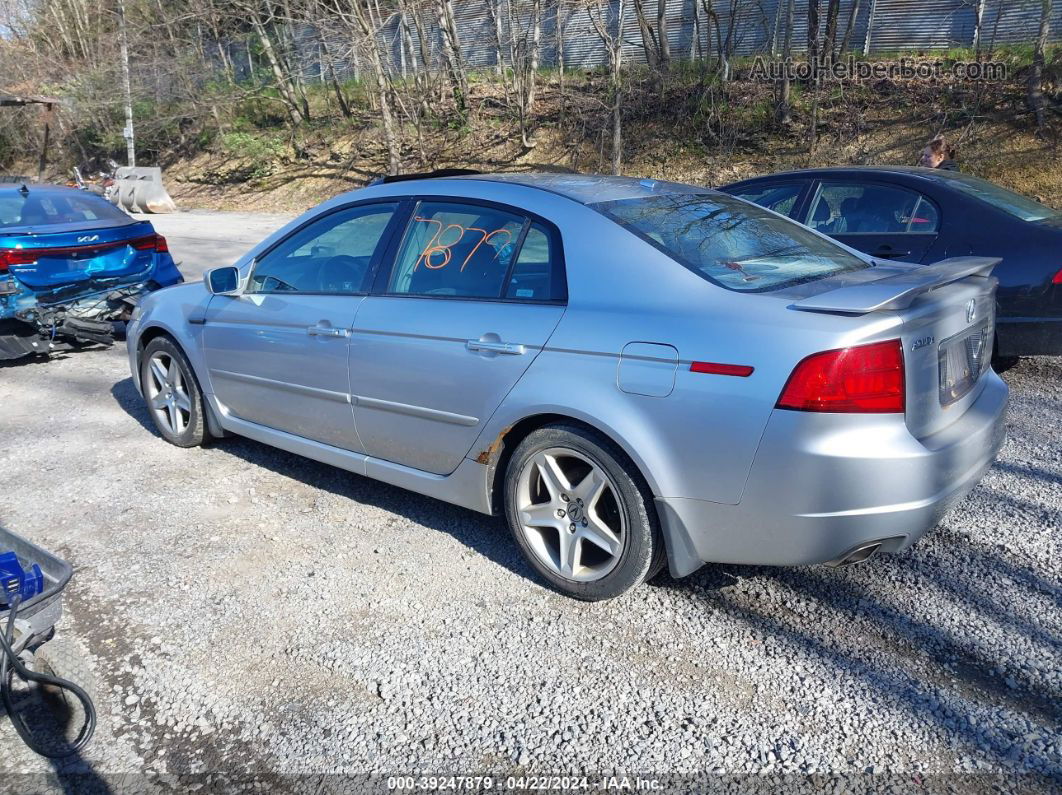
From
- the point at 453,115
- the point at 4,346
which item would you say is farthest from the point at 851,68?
the point at 4,346

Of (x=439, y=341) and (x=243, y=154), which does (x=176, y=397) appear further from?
(x=243, y=154)

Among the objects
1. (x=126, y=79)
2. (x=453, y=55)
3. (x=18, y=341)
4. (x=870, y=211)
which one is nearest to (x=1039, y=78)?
(x=870, y=211)

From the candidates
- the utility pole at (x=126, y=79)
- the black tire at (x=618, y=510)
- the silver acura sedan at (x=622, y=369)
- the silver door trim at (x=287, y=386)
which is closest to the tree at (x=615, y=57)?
the silver door trim at (x=287, y=386)

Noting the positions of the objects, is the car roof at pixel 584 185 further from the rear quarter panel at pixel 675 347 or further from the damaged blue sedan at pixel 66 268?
the damaged blue sedan at pixel 66 268

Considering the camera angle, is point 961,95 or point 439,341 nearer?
point 439,341

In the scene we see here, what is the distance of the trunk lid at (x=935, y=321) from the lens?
9.66 ft

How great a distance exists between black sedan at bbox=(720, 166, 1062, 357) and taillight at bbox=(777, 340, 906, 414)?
356 centimetres

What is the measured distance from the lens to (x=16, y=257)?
722cm

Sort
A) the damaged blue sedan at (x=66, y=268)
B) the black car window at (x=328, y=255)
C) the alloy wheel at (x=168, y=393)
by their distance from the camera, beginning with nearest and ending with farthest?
the black car window at (x=328, y=255), the alloy wheel at (x=168, y=393), the damaged blue sedan at (x=66, y=268)

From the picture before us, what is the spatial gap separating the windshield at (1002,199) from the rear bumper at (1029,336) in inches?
29.2

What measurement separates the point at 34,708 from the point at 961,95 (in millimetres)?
19009

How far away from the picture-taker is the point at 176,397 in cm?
538

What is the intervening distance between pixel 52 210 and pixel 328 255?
15.9 ft

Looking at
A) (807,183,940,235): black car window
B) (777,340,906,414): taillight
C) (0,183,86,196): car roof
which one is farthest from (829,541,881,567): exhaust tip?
(0,183,86,196): car roof
